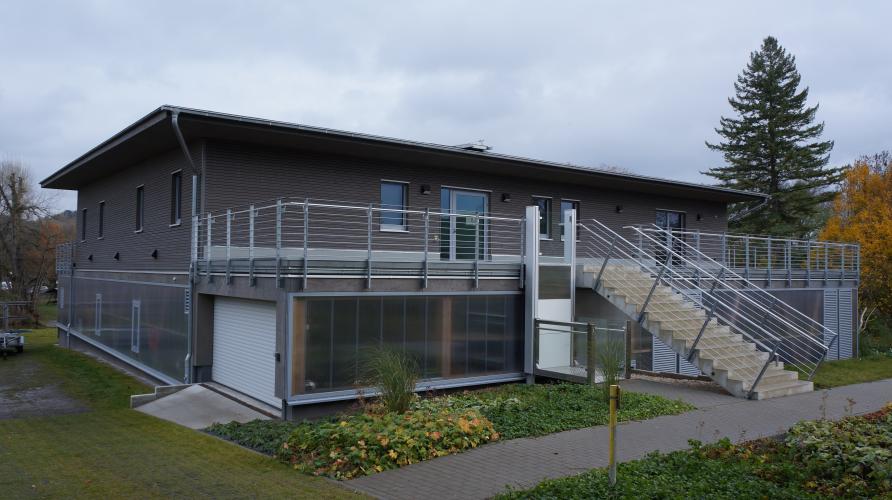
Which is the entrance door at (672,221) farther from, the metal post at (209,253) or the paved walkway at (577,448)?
the metal post at (209,253)

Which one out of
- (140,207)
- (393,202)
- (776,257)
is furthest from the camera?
(776,257)

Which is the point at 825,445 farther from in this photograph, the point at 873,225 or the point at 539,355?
the point at 873,225

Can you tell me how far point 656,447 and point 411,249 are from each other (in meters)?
9.19

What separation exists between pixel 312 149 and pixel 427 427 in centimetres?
857

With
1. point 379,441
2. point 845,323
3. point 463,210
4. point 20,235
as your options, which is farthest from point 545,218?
point 20,235

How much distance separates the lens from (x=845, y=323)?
22.5 m

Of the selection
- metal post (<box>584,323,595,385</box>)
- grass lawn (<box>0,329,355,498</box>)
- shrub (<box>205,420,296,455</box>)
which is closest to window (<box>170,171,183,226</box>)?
grass lawn (<box>0,329,355,498</box>)

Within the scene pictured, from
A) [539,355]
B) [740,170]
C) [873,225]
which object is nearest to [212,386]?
[539,355]

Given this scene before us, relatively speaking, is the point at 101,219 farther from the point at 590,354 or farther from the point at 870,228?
the point at 870,228

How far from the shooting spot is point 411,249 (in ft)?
56.5

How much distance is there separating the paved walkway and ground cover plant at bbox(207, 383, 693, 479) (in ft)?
0.76

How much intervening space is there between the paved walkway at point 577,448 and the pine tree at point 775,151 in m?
28.6

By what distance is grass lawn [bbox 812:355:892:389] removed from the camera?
1583cm

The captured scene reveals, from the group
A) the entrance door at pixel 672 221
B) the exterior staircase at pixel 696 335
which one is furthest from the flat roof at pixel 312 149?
the exterior staircase at pixel 696 335
